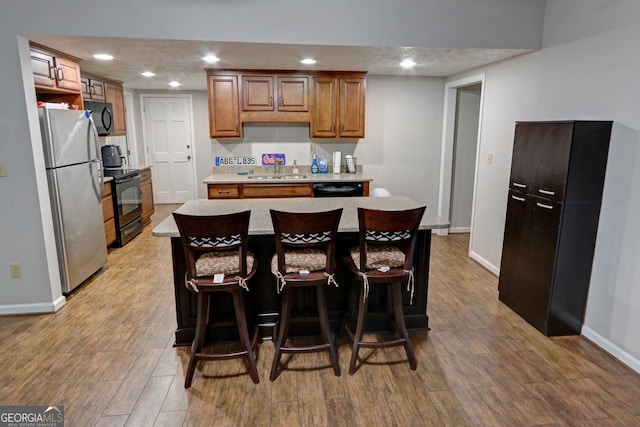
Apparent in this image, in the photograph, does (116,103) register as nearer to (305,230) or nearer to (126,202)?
(126,202)

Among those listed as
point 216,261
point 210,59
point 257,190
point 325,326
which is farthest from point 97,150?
point 325,326

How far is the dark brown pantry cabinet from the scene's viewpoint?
257 centimetres

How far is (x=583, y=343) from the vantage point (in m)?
2.71

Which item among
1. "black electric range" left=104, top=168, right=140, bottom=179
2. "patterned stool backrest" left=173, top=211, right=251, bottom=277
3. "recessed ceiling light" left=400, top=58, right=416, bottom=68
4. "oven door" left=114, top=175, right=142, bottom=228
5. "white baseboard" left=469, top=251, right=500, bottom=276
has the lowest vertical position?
"white baseboard" left=469, top=251, right=500, bottom=276

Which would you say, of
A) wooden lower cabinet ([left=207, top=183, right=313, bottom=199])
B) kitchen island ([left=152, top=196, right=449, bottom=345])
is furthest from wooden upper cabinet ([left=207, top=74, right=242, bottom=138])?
kitchen island ([left=152, top=196, right=449, bottom=345])

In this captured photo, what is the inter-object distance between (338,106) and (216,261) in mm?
3137

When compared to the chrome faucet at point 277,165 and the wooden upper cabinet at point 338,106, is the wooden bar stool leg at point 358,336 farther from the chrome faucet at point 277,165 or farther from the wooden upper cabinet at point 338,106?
the chrome faucet at point 277,165

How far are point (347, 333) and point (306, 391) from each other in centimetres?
58

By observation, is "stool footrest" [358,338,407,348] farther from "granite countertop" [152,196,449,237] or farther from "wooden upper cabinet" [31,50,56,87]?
"wooden upper cabinet" [31,50,56,87]

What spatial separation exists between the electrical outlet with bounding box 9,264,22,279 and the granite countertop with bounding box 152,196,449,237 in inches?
53.3

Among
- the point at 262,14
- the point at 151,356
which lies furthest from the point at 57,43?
the point at 151,356

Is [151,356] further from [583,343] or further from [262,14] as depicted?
[583,343]

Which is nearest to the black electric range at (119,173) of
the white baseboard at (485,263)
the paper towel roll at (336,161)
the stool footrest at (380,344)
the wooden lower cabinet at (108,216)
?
the wooden lower cabinet at (108,216)

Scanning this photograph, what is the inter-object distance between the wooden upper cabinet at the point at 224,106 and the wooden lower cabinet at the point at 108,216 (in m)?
1.39
